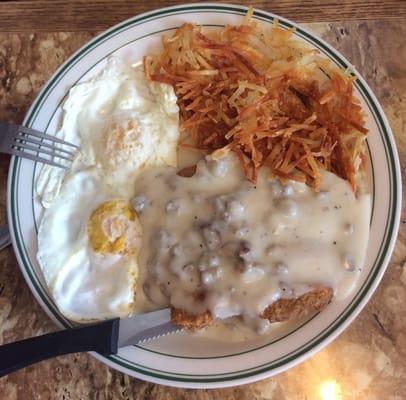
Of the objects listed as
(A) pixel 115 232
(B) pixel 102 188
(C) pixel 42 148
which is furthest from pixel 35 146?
(A) pixel 115 232

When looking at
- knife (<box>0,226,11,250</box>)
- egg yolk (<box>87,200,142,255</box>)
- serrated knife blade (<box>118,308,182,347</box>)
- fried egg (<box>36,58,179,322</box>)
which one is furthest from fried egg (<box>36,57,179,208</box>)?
serrated knife blade (<box>118,308,182,347</box>)

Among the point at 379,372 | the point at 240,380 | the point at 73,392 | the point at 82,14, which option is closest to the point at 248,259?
the point at 240,380

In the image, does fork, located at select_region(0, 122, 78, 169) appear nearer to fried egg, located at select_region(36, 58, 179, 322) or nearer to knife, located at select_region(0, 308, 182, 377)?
fried egg, located at select_region(36, 58, 179, 322)

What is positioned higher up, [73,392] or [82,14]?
[82,14]

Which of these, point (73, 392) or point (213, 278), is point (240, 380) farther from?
point (73, 392)

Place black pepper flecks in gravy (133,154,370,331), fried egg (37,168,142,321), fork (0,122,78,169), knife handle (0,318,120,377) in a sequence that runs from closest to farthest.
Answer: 1. knife handle (0,318,120,377)
2. black pepper flecks in gravy (133,154,370,331)
3. fried egg (37,168,142,321)
4. fork (0,122,78,169)
